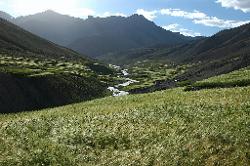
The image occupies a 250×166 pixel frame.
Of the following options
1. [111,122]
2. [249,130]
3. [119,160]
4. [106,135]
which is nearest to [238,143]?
[249,130]

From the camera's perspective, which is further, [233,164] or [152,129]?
[152,129]

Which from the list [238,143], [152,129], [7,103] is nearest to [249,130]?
[238,143]

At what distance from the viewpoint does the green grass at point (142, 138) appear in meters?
22.5

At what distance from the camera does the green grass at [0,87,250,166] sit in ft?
74.0

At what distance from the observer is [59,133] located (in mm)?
29359

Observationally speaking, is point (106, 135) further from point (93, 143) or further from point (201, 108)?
point (201, 108)

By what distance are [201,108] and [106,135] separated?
8.04 metres

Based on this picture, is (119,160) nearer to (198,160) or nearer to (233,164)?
(198,160)

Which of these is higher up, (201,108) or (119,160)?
(201,108)

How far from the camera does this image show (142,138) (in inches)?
1026

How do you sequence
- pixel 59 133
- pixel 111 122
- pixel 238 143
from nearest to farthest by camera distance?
pixel 238 143 → pixel 59 133 → pixel 111 122

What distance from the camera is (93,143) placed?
26.8 m

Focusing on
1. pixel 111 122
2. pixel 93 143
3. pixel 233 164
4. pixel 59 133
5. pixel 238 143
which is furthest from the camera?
pixel 111 122

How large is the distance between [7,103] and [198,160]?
1842 inches
